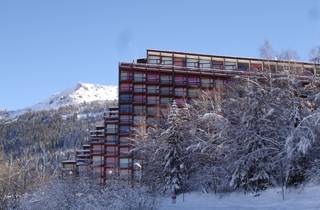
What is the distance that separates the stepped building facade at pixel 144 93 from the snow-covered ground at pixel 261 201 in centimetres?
4359

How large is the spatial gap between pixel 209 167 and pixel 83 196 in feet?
73.6

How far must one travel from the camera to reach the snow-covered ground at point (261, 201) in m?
40.2

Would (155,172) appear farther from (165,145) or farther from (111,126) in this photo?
(111,126)

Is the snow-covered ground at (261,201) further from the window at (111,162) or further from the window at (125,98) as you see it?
the window at (125,98)

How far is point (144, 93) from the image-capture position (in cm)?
10131

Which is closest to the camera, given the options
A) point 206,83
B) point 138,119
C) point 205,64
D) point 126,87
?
point 138,119

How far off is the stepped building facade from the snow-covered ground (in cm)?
4359

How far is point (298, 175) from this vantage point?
148 ft

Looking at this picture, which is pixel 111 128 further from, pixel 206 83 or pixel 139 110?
pixel 206 83

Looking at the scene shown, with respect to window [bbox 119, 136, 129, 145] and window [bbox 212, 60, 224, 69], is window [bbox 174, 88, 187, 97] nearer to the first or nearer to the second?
window [bbox 212, 60, 224, 69]


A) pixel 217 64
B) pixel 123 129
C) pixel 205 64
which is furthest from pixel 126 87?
pixel 217 64

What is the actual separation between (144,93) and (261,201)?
56.8m

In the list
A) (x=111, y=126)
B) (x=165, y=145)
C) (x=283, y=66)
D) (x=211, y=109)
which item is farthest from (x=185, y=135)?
(x=111, y=126)

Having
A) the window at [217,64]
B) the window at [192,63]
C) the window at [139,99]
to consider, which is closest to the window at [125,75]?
the window at [139,99]
